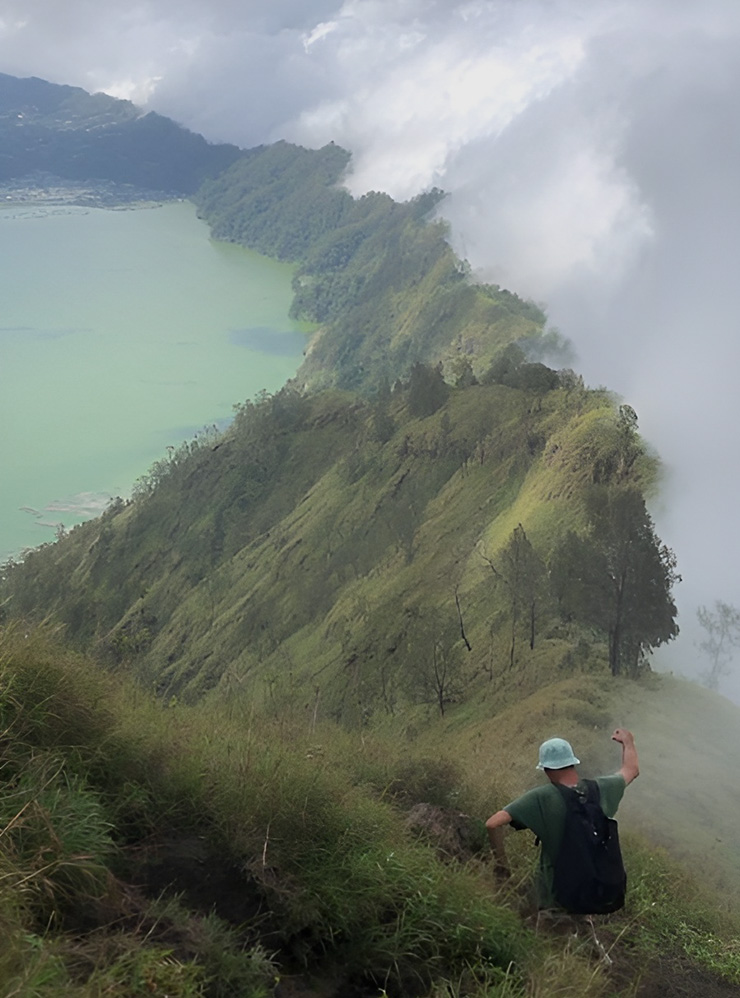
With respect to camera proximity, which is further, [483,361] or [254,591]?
[483,361]

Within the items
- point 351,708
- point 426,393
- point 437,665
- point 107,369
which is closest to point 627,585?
point 437,665

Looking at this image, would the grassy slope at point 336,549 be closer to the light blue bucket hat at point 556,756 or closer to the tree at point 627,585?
the tree at point 627,585

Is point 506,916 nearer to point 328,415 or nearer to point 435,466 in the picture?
point 435,466

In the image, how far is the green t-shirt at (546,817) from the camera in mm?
4574

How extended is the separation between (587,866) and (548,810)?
34 cm

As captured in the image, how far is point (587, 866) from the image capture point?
14.9 feet

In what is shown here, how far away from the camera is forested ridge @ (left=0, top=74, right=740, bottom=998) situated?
4.13m

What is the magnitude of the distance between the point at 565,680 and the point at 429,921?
20158 mm

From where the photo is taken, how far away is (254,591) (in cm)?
5794

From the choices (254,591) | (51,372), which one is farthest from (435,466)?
(51,372)

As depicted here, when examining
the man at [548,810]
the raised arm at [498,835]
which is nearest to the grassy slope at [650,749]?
the raised arm at [498,835]

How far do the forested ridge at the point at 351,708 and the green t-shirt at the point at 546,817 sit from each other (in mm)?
277

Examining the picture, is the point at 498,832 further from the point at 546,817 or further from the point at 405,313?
the point at 405,313

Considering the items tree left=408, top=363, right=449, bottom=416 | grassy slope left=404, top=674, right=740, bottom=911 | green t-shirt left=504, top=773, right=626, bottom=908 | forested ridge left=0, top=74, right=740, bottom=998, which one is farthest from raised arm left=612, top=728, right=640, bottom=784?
tree left=408, top=363, right=449, bottom=416
